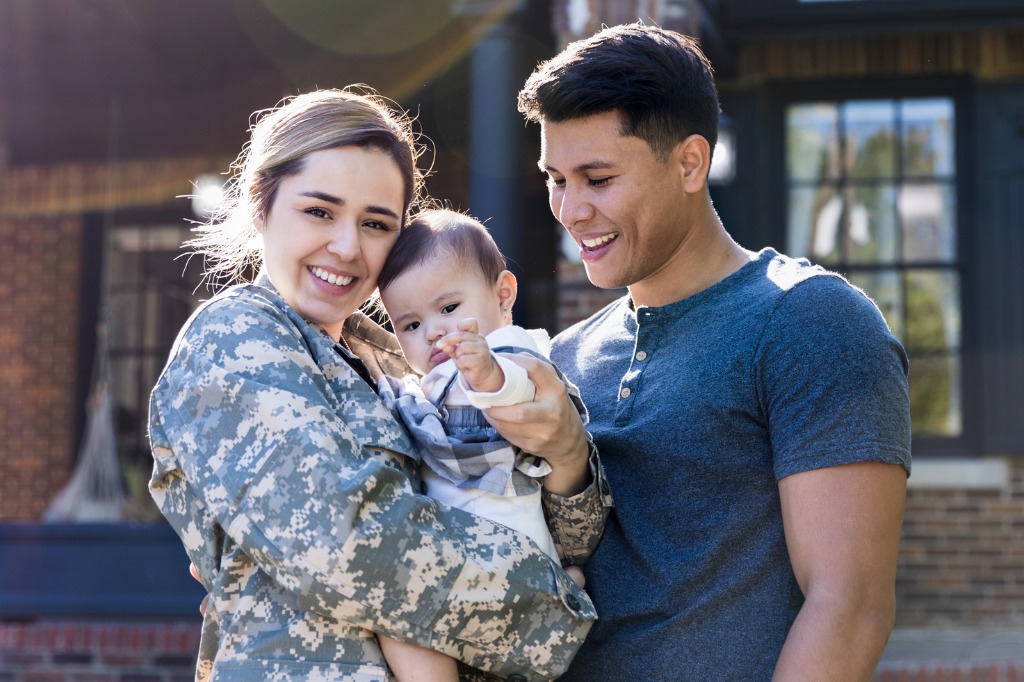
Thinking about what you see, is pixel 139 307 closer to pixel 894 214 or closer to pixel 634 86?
pixel 894 214

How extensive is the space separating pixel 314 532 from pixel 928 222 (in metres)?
5.60

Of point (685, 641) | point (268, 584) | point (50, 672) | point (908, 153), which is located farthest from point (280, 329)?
point (908, 153)

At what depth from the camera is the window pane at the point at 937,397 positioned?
6402mm

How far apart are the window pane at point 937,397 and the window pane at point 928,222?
0.59 meters

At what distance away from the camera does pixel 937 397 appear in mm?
6438

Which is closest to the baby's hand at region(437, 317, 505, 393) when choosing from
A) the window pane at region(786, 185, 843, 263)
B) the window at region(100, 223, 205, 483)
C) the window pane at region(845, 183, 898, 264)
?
the window pane at region(786, 185, 843, 263)

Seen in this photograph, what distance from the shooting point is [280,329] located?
1890 mm

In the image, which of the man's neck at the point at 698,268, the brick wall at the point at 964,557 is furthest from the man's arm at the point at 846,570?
the brick wall at the point at 964,557

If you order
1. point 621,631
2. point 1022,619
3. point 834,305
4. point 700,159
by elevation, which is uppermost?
point 700,159

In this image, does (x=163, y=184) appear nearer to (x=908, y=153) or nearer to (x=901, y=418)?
(x=908, y=153)

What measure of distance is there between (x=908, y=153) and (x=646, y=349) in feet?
16.2

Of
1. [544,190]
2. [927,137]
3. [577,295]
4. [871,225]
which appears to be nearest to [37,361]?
[544,190]

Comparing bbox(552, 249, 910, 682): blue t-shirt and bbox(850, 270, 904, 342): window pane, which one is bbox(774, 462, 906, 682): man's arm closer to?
bbox(552, 249, 910, 682): blue t-shirt

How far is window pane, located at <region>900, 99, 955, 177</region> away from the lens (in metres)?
6.49
